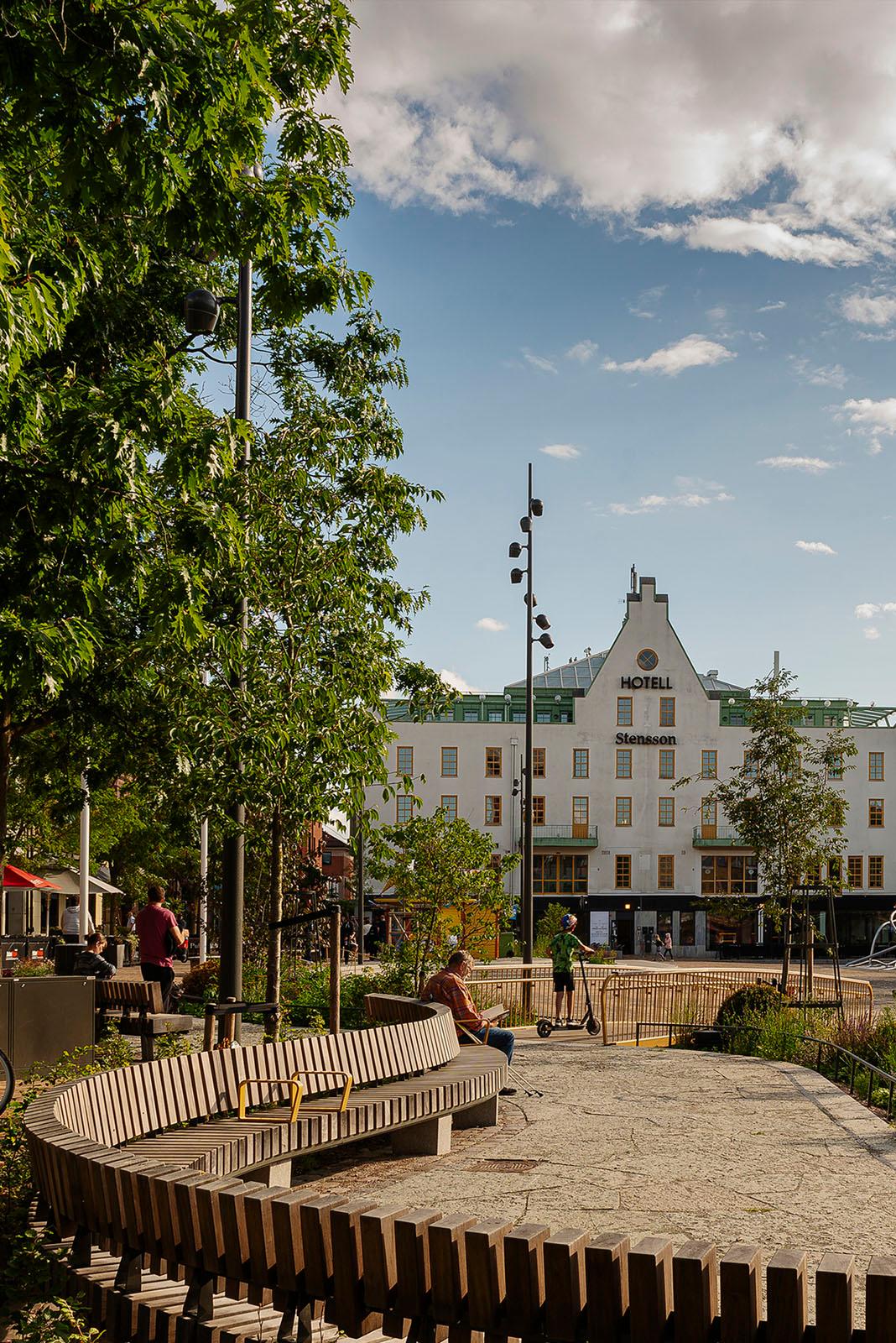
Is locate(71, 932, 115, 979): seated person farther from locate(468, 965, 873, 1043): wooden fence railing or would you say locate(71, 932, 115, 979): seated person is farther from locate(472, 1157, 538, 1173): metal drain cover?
locate(472, 1157, 538, 1173): metal drain cover

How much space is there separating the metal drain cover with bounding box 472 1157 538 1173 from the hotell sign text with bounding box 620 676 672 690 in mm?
60532

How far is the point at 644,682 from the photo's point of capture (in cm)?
7050

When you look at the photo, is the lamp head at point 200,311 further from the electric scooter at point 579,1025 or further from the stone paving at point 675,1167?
the electric scooter at point 579,1025

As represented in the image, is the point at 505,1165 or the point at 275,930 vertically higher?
the point at 275,930

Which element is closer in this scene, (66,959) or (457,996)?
(457,996)

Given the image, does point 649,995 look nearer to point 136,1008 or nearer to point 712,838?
point 136,1008

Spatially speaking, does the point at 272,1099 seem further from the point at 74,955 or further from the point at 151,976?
the point at 74,955

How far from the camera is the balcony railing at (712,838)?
226 feet

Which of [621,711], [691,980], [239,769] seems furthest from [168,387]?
[621,711]

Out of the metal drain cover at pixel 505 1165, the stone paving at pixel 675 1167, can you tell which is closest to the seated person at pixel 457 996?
the stone paving at pixel 675 1167

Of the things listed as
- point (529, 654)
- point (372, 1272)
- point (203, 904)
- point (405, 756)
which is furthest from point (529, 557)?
point (405, 756)

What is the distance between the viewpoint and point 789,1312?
408 cm

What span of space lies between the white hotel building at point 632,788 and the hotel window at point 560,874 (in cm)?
6

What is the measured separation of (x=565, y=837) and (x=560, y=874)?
1951mm
